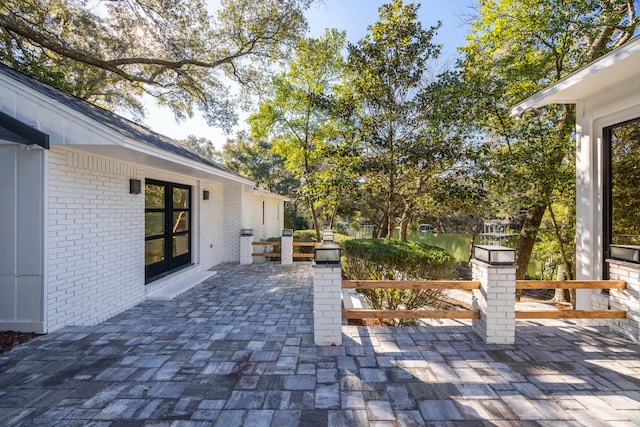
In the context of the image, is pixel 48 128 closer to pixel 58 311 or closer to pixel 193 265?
pixel 58 311

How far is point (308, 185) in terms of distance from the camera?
698 cm

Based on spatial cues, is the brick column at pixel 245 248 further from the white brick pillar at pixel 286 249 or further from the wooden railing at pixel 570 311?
the wooden railing at pixel 570 311

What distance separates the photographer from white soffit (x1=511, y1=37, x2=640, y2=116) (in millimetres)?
3063

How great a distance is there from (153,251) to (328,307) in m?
4.27

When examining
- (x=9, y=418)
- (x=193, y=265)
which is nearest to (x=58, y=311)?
(x=9, y=418)

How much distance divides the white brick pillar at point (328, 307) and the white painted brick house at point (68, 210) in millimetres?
3021

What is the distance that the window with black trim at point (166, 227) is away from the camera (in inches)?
221

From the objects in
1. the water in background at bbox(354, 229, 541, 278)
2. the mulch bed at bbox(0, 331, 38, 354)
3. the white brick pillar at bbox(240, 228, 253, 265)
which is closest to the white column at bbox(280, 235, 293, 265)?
the white brick pillar at bbox(240, 228, 253, 265)

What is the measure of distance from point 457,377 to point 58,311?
4870 mm

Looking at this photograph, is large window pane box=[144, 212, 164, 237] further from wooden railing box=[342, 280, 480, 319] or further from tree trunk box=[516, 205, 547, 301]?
tree trunk box=[516, 205, 547, 301]

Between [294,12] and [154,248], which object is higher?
[294,12]

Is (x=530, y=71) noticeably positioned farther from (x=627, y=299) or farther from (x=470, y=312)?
(x=470, y=312)

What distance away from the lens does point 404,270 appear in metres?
5.41

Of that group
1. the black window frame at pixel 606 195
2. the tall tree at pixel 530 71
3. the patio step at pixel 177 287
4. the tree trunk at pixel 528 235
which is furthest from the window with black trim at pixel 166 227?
the tree trunk at pixel 528 235
